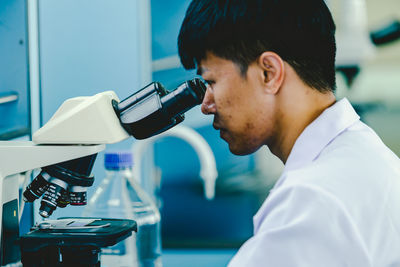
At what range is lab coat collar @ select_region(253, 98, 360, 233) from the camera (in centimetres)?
80

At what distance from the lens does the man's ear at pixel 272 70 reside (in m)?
0.81

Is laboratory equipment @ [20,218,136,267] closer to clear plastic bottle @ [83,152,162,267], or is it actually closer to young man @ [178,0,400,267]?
young man @ [178,0,400,267]

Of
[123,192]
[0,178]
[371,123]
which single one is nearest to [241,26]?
[0,178]

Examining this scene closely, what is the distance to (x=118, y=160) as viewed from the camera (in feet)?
3.79

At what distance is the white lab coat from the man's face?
150mm

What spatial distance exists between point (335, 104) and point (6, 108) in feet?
2.61

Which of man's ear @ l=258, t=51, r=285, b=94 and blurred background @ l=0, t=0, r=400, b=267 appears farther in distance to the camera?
blurred background @ l=0, t=0, r=400, b=267

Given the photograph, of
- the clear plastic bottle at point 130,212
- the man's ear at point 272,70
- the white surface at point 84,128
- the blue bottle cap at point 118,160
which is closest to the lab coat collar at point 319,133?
the man's ear at point 272,70

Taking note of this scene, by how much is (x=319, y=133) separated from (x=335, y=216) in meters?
0.23

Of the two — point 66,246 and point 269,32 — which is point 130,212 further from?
point 269,32

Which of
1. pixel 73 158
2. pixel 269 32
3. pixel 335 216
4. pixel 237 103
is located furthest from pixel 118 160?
pixel 335 216

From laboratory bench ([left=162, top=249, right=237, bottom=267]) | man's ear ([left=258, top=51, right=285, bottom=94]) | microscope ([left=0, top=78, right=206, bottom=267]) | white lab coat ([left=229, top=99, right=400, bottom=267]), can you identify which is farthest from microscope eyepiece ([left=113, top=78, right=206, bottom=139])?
laboratory bench ([left=162, top=249, right=237, bottom=267])

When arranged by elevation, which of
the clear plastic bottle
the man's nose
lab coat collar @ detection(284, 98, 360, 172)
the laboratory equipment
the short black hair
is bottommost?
the clear plastic bottle

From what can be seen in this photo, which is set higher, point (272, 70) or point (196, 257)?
point (272, 70)
